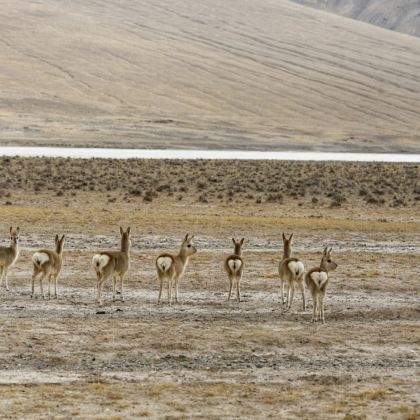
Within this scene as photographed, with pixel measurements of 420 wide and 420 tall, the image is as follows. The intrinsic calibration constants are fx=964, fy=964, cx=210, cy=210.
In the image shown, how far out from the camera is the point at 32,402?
10156 millimetres

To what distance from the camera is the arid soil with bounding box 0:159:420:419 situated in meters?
10.4

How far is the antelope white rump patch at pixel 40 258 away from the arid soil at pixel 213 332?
696 millimetres

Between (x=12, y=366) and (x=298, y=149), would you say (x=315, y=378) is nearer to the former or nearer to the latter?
(x=12, y=366)

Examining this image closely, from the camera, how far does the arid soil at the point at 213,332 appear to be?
10438 mm

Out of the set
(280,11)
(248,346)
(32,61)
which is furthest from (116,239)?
(280,11)

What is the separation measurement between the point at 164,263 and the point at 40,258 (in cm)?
217

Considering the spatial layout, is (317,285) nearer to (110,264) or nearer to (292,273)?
(292,273)

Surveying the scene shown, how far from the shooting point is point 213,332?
14.0 meters

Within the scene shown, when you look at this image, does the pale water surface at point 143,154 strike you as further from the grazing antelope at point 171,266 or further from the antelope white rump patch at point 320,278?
the antelope white rump patch at point 320,278

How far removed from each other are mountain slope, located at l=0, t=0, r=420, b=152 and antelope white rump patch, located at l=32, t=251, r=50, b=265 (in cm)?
7662

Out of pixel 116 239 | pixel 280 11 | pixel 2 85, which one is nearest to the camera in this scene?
pixel 116 239

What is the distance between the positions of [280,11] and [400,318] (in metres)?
187

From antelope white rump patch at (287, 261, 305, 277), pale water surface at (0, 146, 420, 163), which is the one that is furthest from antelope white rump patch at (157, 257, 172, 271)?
pale water surface at (0, 146, 420, 163)

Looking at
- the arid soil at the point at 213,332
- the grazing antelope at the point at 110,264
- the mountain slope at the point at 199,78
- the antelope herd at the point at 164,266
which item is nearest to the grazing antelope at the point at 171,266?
the antelope herd at the point at 164,266
